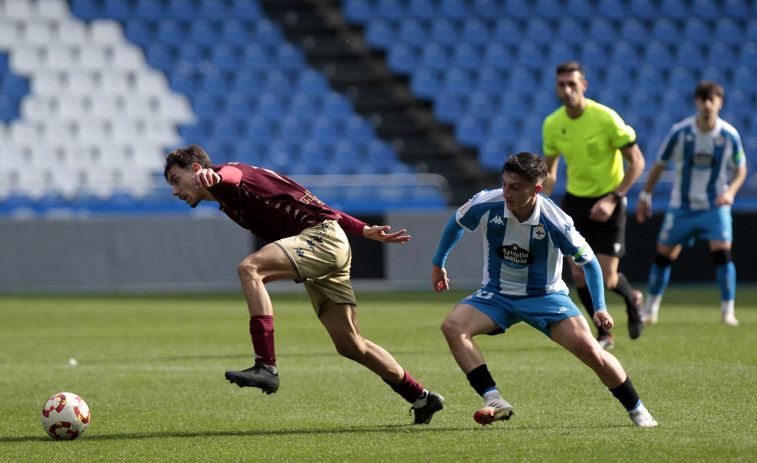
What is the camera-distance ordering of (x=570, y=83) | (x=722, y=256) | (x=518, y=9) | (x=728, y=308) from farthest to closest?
(x=518, y=9), (x=728, y=308), (x=722, y=256), (x=570, y=83)

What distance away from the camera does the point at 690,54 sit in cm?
1997

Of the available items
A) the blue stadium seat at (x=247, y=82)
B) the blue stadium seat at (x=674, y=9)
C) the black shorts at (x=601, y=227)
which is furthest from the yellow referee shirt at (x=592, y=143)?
the blue stadium seat at (x=674, y=9)

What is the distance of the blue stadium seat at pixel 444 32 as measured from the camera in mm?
20000

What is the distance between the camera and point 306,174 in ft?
58.9

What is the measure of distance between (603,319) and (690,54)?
652 inches

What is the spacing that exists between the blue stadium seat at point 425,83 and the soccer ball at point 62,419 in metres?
15.0

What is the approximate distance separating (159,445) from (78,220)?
11.9m

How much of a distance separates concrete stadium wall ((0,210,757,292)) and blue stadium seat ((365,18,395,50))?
17.3 feet

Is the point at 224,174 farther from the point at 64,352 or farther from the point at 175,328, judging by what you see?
the point at 175,328

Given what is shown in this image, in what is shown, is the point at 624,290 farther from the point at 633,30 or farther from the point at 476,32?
the point at 633,30

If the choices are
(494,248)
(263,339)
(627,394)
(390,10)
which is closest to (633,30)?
(390,10)

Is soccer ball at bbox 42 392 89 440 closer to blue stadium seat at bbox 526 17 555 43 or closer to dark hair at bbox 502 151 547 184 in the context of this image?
dark hair at bbox 502 151 547 184

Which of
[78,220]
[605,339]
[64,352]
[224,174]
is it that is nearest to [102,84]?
[78,220]

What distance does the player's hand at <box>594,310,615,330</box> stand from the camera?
466 cm
